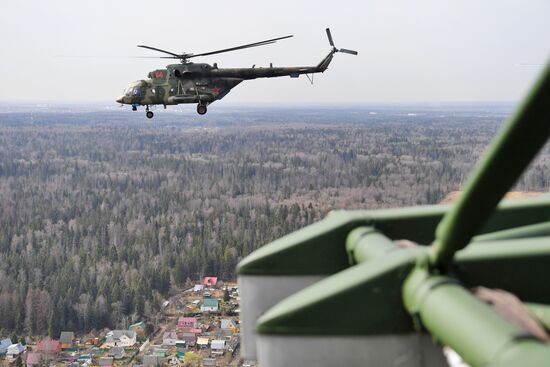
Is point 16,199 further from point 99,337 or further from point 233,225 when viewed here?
point 99,337

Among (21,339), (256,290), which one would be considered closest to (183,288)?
(21,339)

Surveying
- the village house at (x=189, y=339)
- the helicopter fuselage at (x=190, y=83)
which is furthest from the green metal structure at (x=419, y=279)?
the village house at (x=189, y=339)

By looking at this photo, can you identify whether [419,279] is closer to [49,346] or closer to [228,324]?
[228,324]

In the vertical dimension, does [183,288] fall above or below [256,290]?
below

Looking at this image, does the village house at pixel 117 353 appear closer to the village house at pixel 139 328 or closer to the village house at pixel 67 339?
the village house at pixel 139 328

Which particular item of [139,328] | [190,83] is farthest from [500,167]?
[139,328]

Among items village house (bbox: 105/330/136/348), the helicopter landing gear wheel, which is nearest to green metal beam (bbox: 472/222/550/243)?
the helicopter landing gear wheel
